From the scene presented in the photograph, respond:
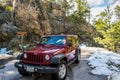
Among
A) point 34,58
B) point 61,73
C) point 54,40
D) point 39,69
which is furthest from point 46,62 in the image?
point 54,40

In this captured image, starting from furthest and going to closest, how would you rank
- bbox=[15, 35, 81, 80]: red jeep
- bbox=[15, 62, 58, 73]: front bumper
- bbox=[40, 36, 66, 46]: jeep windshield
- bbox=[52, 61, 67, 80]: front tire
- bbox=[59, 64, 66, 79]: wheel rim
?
1. bbox=[40, 36, 66, 46]: jeep windshield
2. bbox=[59, 64, 66, 79]: wheel rim
3. bbox=[52, 61, 67, 80]: front tire
4. bbox=[15, 35, 81, 80]: red jeep
5. bbox=[15, 62, 58, 73]: front bumper

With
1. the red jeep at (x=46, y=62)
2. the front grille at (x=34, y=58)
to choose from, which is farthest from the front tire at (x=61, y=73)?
the front grille at (x=34, y=58)

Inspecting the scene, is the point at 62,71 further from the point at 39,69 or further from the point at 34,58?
the point at 34,58

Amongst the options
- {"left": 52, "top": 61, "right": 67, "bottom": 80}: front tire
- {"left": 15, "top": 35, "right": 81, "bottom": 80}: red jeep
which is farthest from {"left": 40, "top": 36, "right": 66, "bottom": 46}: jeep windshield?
{"left": 52, "top": 61, "right": 67, "bottom": 80}: front tire

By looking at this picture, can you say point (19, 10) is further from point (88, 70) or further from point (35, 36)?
point (88, 70)

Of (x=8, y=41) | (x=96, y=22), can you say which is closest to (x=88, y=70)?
(x=8, y=41)

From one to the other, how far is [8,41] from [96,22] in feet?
53.2

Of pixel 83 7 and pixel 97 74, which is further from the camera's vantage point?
pixel 83 7

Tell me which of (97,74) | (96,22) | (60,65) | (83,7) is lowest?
(97,74)

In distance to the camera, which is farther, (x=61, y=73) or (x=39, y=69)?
(x=61, y=73)

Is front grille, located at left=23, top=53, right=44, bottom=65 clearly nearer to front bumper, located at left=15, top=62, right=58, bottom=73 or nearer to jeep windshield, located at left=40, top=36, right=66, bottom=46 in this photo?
front bumper, located at left=15, top=62, right=58, bottom=73

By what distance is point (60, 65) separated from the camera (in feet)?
25.3

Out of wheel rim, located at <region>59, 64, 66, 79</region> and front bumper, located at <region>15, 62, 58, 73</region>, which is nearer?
front bumper, located at <region>15, 62, 58, 73</region>

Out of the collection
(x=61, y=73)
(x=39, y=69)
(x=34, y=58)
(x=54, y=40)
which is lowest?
(x=61, y=73)
